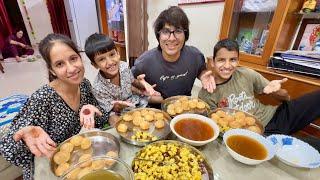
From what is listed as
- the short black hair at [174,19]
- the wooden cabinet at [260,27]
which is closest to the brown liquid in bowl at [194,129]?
the short black hair at [174,19]

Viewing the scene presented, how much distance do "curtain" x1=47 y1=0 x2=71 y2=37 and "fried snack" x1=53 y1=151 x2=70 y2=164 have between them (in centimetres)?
611

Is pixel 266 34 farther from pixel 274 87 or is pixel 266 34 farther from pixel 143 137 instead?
pixel 143 137

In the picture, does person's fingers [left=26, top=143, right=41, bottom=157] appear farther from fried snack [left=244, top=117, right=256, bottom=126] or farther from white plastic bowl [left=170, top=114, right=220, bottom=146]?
fried snack [left=244, top=117, right=256, bottom=126]

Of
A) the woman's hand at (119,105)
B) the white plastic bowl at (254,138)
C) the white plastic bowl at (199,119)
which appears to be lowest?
the woman's hand at (119,105)

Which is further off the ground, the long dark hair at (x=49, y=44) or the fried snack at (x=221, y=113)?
the long dark hair at (x=49, y=44)

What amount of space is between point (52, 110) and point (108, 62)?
46 centimetres

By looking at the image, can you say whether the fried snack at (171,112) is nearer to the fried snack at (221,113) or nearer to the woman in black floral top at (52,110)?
the fried snack at (221,113)

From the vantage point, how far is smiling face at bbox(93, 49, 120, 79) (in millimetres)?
1295

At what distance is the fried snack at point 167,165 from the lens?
68cm

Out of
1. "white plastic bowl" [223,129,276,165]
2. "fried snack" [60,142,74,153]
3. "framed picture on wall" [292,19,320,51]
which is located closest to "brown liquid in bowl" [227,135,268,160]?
"white plastic bowl" [223,129,276,165]

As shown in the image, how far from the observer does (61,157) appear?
766 mm

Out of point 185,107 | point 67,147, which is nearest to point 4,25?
point 67,147

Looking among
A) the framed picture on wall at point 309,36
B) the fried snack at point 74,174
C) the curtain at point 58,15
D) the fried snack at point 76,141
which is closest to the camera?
the fried snack at point 74,174

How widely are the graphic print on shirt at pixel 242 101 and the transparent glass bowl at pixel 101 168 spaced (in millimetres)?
944
